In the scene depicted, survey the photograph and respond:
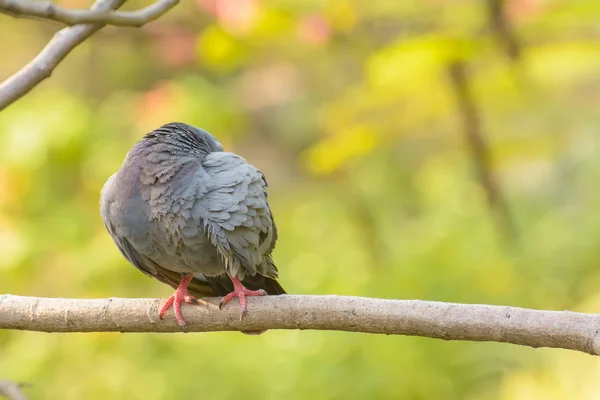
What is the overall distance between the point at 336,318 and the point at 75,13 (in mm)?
977

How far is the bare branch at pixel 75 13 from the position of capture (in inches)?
54.5

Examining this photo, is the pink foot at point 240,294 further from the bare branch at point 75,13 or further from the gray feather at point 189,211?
Answer: the bare branch at point 75,13

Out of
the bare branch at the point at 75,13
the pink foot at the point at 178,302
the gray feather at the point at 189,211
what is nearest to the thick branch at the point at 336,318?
the pink foot at the point at 178,302

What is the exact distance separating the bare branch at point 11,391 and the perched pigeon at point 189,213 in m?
0.48

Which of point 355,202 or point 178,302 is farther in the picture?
point 355,202

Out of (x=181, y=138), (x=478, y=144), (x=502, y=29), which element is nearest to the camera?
(x=181, y=138)

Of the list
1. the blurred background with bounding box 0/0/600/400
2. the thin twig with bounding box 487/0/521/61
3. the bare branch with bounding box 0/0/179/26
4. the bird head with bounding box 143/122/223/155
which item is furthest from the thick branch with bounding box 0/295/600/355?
the thin twig with bounding box 487/0/521/61

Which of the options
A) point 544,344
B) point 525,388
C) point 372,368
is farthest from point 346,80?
point 544,344

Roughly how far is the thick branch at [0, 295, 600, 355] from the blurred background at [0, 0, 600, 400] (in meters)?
2.06

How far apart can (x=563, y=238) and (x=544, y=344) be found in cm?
365

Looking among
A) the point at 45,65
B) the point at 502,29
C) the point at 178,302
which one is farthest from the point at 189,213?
the point at 502,29

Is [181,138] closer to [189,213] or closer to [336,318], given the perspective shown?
[189,213]

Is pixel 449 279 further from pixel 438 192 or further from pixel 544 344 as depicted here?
pixel 544 344

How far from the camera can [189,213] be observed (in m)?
2.23
